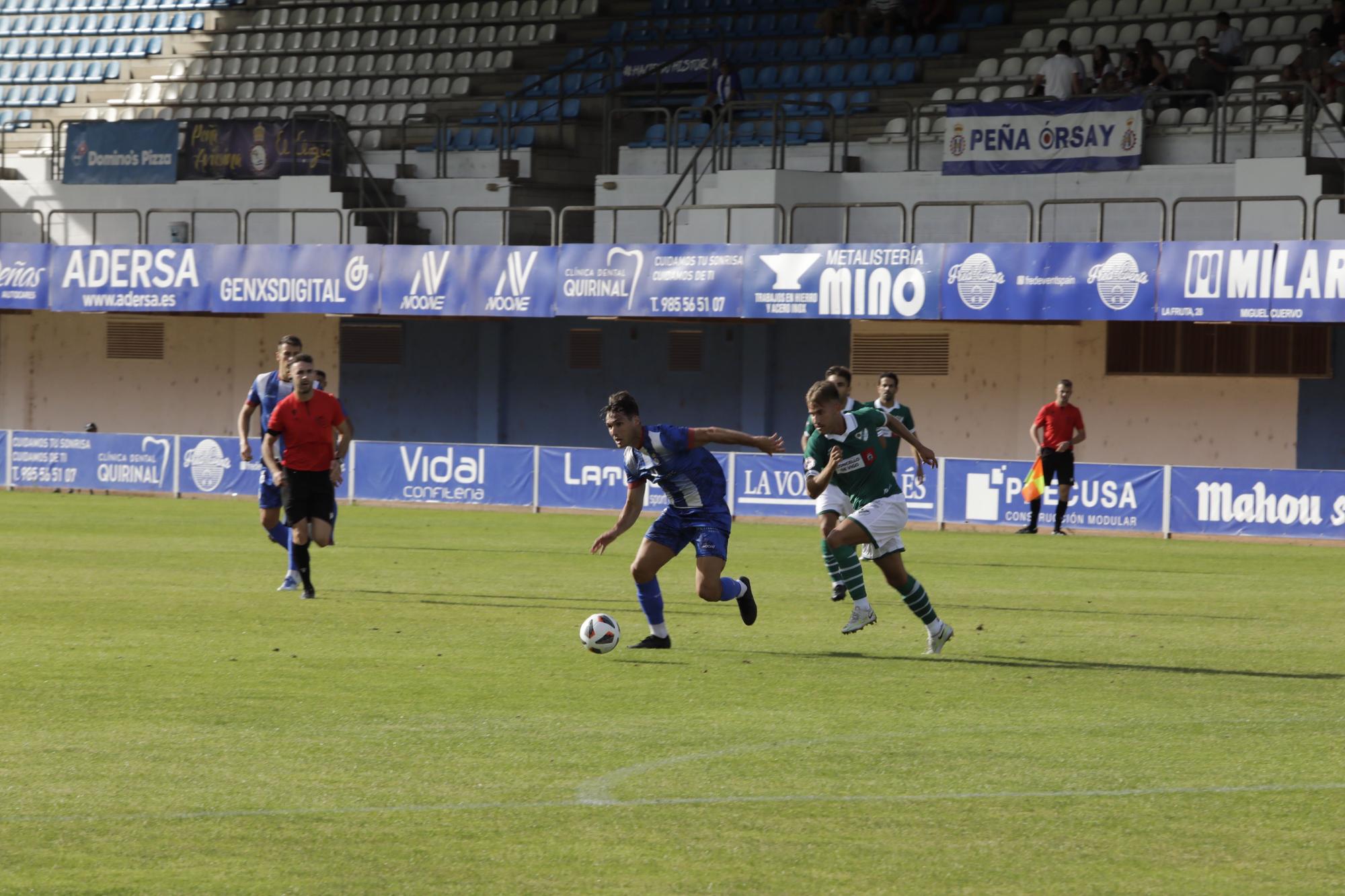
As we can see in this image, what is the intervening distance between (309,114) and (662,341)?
7.59 meters

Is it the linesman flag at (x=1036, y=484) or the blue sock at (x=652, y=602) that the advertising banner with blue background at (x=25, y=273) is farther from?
the blue sock at (x=652, y=602)

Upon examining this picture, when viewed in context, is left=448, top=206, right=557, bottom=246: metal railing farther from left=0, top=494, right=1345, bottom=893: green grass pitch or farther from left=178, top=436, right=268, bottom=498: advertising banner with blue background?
left=0, top=494, right=1345, bottom=893: green grass pitch

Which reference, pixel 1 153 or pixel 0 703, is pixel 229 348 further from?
pixel 0 703

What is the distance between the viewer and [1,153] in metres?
38.9

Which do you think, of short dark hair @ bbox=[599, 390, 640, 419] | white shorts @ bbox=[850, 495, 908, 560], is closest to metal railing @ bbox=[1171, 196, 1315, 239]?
white shorts @ bbox=[850, 495, 908, 560]

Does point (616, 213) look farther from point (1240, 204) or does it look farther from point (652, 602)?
point (652, 602)

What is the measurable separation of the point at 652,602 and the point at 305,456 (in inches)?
157

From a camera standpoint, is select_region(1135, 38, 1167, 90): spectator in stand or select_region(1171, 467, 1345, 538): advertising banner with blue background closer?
select_region(1171, 467, 1345, 538): advertising banner with blue background

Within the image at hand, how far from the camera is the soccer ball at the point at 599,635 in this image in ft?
41.7

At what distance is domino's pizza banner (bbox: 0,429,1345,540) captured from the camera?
25.5 m

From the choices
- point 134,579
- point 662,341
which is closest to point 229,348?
point 662,341

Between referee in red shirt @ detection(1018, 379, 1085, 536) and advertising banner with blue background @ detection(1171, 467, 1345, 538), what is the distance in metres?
1.51

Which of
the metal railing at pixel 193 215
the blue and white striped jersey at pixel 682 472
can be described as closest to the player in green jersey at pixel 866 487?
the blue and white striped jersey at pixel 682 472

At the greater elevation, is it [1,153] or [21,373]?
[1,153]
